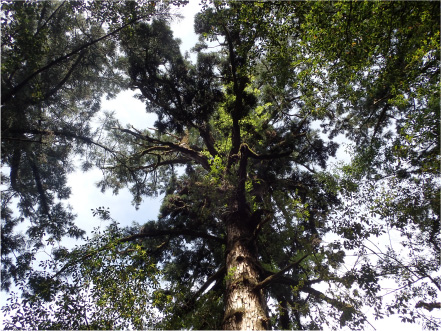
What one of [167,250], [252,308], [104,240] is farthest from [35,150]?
[252,308]

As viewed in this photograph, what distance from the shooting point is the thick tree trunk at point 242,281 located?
402 centimetres

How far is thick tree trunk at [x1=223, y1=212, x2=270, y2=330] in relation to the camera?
4.02 m

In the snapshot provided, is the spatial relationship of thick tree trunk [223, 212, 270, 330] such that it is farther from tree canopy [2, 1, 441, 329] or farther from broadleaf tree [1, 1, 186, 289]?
broadleaf tree [1, 1, 186, 289]

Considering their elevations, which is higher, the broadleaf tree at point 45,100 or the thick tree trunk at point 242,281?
the broadleaf tree at point 45,100

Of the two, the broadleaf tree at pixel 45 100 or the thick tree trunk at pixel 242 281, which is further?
the broadleaf tree at pixel 45 100

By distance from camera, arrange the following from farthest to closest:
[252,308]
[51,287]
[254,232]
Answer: [254,232] → [51,287] → [252,308]

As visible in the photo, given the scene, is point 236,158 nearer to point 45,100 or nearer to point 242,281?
point 242,281

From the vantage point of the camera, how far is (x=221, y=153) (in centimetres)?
907

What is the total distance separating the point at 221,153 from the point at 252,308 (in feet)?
18.4

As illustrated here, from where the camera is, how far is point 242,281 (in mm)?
4758

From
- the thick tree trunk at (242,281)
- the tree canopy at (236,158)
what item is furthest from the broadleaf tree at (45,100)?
the thick tree trunk at (242,281)

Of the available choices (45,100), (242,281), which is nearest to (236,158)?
(242,281)

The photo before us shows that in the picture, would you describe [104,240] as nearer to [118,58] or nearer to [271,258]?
[271,258]

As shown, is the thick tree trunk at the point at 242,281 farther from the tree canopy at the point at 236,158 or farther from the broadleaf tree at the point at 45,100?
the broadleaf tree at the point at 45,100
